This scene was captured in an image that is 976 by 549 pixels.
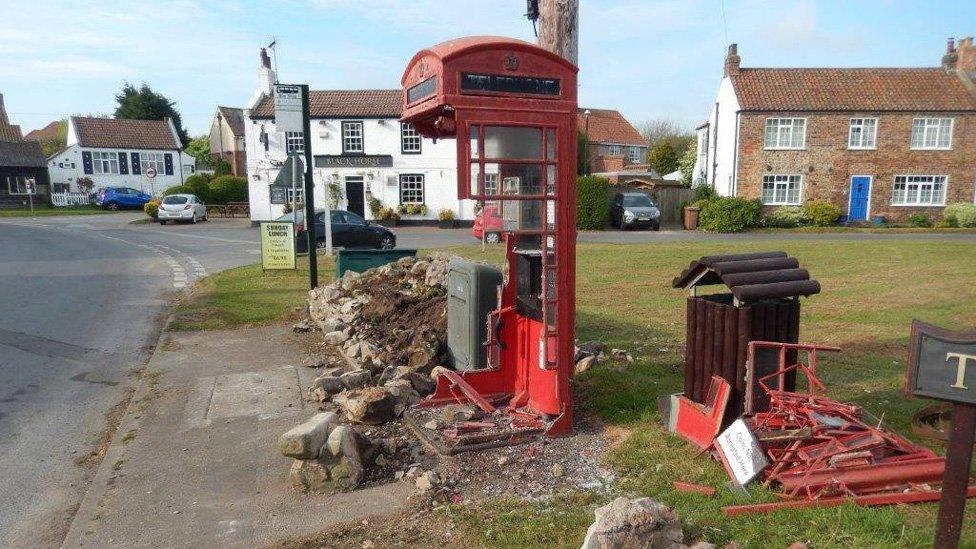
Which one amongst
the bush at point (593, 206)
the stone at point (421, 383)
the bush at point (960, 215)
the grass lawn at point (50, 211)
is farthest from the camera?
the grass lawn at point (50, 211)

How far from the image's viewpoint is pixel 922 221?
97.6 feet

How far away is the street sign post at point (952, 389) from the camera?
10.2ft

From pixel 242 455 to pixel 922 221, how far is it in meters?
33.0

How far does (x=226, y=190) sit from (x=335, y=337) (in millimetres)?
37058

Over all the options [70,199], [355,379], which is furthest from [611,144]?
[355,379]

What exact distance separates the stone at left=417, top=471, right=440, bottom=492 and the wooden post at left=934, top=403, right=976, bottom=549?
2.99m

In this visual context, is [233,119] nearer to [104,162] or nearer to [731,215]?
[104,162]

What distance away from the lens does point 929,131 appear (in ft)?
102

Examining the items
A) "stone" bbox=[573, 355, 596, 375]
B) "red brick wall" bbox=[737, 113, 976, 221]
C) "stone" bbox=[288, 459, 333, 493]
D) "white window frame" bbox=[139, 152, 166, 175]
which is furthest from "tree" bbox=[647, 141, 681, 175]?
"stone" bbox=[288, 459, 333, 493]

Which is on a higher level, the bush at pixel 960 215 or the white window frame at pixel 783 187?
the white window frame at pixel 783 187

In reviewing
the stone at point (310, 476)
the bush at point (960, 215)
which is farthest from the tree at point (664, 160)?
the stone at point (310, 476)

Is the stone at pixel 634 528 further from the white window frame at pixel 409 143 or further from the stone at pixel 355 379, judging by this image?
the white window frame at pixel 409 143

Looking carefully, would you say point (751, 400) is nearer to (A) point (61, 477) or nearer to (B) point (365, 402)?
(B) point (365, 402)

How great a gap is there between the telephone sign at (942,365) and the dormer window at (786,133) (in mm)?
31192
